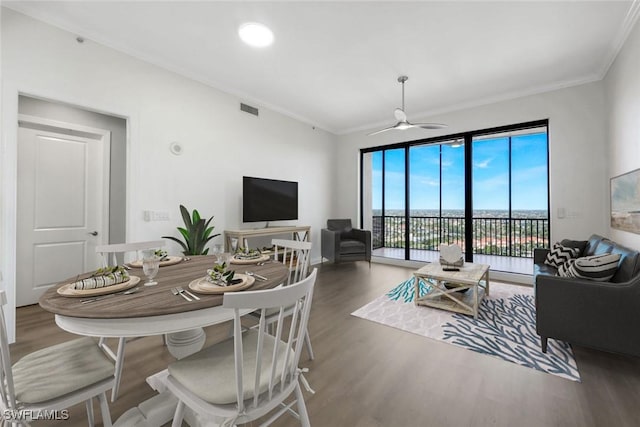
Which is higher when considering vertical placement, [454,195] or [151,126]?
[151,126]

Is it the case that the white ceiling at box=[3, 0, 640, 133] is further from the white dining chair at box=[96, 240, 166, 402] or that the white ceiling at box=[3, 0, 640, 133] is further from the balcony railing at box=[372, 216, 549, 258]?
the balcony railing at box=[372, 216, 549, 258]

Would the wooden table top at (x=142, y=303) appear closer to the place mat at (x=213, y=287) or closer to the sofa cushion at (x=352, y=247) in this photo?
the place mat at (x=213, y=287)

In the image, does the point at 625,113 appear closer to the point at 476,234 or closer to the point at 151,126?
the point at 476,234

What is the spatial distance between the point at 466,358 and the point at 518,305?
1588mm

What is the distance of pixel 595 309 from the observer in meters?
1.89

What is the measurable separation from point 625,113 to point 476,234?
3.95 m

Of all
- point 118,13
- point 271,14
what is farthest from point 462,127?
point 118,13

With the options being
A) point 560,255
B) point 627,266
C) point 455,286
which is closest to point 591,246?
point 560,255

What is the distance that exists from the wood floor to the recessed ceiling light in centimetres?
294

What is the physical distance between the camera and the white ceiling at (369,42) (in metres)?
2.32

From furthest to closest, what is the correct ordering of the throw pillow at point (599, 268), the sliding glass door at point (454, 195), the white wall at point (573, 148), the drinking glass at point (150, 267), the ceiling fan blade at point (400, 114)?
the sliding glass door at point (454, 195) < the white wall at point (573, 148) < the ceiling fan blade at point (400, 114) < the throw pillow at point (599, 268) < the drinking glass at point (150, 267)

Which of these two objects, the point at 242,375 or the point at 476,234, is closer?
the point at 242,375

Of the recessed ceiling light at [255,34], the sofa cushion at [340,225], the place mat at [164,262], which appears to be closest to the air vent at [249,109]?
the recessed ceiling light at [255,34]

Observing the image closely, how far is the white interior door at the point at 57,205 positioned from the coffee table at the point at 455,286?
14.1 ft
